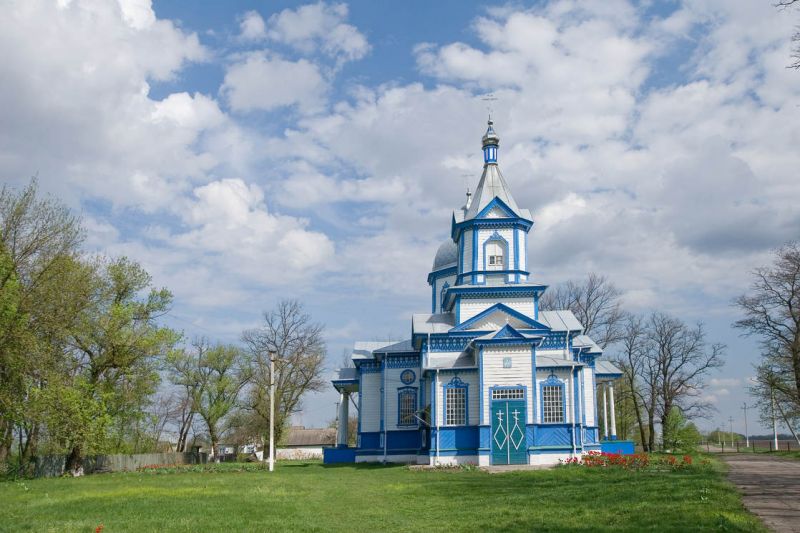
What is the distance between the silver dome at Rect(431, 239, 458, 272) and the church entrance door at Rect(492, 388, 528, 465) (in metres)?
14.1

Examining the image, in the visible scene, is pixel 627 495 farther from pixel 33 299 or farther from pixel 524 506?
pixel 33 299

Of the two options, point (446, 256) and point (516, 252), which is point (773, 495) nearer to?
point (516, 252)

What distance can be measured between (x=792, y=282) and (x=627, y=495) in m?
23.5

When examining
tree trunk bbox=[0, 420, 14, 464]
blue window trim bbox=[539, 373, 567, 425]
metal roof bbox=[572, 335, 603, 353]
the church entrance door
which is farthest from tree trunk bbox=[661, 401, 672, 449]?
tree trunk bbox=[0, 420, 14, 464]

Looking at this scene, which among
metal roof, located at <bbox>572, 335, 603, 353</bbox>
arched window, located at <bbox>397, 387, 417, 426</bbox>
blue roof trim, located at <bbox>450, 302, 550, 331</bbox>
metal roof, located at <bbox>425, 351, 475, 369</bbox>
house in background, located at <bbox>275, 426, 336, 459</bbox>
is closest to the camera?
metal roof, located at <bbox>425, 351, 475, 369</bbox>

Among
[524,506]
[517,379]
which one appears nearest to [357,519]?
[524,506]

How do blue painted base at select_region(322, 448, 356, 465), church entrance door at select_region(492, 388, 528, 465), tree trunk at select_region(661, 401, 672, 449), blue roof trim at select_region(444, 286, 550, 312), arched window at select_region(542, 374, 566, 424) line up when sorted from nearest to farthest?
church entrance door at select_region(492, 388, 528, 465) < arched window at select_region(542, 374, 566, 424) < blue roof trim at select_region(444, 286, 550, 312) < blue painted base at select_region(322, 448, 356, 465) < tree trunk at select_region(661, 401, 672, 449)

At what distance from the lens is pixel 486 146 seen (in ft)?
108

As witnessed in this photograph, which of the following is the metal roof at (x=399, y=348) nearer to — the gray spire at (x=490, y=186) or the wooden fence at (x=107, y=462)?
the gray spire at (x=490, y=186)

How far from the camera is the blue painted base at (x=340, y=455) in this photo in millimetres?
34250

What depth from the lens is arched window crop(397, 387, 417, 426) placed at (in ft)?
105

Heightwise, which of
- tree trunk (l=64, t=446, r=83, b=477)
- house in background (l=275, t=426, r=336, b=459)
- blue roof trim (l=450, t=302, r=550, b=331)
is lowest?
house in background (l=275, t=426, r=336, b=459)

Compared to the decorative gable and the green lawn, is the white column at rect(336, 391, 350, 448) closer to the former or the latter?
the decorative gable

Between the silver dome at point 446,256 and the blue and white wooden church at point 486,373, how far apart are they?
604 centimetres
